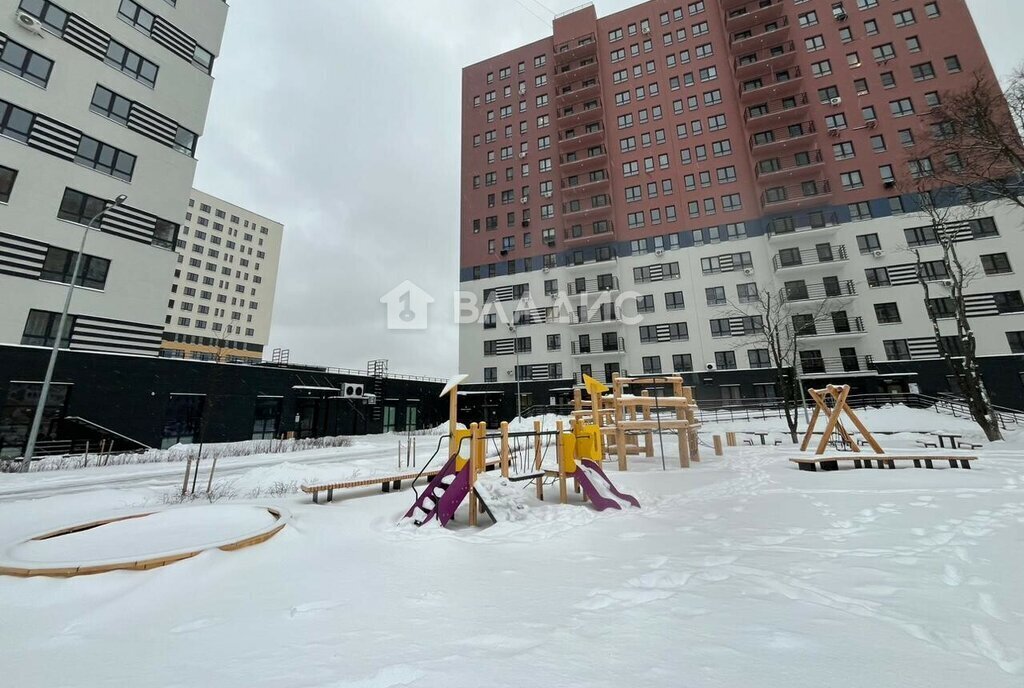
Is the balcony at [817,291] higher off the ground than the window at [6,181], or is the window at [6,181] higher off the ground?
the window at [6,181]

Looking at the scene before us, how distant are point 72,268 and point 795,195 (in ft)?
151

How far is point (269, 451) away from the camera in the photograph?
18.5 metres

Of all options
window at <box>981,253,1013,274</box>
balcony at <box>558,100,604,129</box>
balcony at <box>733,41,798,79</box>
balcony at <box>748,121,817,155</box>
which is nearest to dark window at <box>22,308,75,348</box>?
balcony at <box>558,100,604,129</box>

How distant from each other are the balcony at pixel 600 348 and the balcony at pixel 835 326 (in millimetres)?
12525

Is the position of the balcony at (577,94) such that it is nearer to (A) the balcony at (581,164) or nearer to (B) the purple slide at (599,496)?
(A) the balcony at (581,164)

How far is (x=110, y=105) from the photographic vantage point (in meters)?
20.6

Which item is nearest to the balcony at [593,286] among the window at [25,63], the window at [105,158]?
the window at [105,158]

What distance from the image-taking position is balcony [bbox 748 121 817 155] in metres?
31.6

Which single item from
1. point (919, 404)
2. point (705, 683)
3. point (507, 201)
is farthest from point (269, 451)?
point (919, 404)

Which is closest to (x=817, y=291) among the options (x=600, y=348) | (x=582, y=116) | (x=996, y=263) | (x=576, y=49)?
(x=996, y=263)

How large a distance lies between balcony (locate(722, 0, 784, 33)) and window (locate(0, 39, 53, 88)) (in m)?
47.4

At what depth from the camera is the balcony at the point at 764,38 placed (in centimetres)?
3362

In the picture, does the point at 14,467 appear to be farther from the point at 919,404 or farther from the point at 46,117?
the point at 919,404

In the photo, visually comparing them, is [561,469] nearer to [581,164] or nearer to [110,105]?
[110,105]
